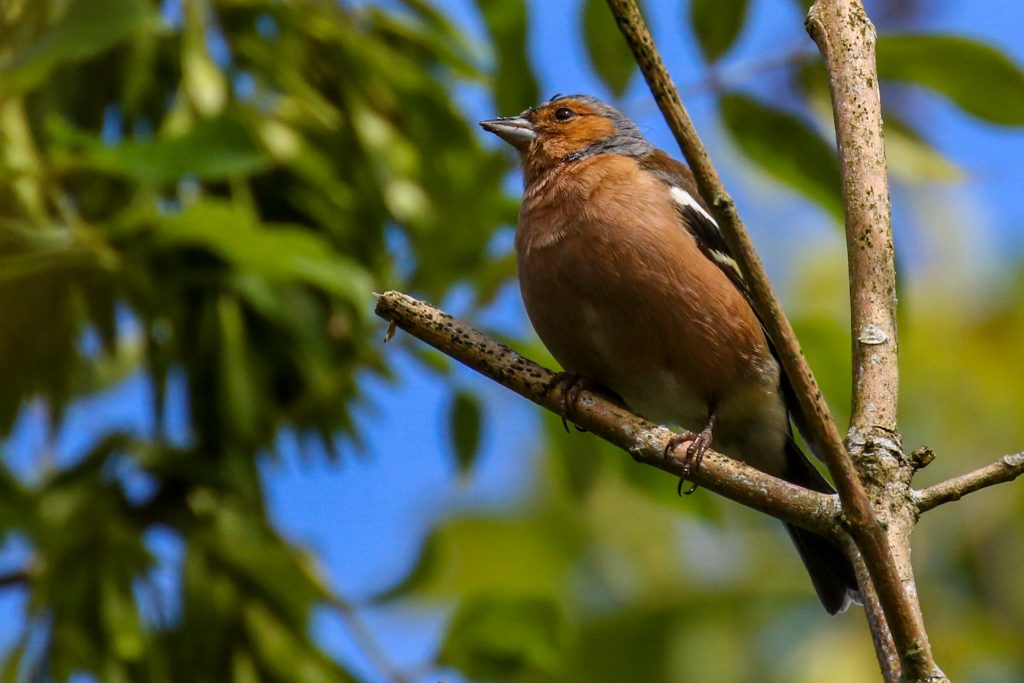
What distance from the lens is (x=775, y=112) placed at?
3.62 m

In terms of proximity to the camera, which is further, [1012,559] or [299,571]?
[1012,559]

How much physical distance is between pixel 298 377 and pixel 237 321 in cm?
27

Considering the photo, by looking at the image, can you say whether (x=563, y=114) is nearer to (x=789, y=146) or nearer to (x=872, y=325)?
(x=789, y=146)

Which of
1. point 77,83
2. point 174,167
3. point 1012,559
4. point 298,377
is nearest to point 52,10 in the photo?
point 77,83

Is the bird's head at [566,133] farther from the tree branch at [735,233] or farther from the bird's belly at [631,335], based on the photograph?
the tree branch at [735,233]

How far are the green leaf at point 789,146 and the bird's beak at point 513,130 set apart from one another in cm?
85

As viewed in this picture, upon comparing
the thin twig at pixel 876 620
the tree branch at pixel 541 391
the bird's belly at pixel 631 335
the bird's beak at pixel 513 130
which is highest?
the bird's beak at pixel 513 130

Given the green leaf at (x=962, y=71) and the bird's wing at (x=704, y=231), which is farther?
the bird's wing at (x=704, y=231)

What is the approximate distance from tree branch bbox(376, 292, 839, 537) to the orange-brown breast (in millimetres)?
1191

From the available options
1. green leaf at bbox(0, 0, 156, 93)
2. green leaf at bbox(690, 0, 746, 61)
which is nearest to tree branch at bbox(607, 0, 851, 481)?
green leaf at bbox(0, 0, 156, 93)

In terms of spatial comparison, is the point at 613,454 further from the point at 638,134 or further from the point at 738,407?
the point at 638,134

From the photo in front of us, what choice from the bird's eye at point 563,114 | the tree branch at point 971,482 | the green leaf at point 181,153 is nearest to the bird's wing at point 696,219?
the bird's eye at point 563,114

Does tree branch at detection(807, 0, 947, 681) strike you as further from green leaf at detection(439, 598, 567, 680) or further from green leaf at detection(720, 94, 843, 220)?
green leaf at detection(439, 598, 567, 680)

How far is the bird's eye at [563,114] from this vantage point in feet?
16.0
